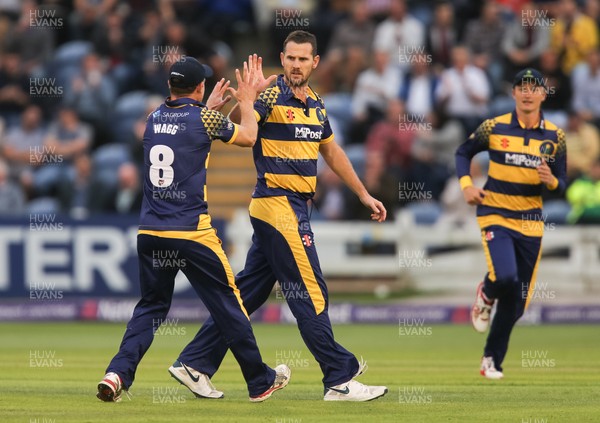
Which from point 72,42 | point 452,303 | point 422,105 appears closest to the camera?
point 452,303

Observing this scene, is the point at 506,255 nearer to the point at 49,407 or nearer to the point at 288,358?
the point at 288,358

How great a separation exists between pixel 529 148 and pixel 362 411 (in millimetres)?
3987

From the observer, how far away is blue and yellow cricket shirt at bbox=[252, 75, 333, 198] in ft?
34.0

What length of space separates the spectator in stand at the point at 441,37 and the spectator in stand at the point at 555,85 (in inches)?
65.3

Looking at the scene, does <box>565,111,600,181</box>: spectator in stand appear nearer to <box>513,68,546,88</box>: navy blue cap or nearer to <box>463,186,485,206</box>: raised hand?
<box>513,68,546,88</box>: navy blue cap

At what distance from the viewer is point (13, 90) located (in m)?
23.6

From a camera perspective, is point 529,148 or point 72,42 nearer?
point 529,148

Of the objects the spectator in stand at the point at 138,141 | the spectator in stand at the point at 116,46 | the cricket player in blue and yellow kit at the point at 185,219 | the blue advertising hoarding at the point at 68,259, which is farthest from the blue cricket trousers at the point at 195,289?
the spectator in stand at the point at 116,46

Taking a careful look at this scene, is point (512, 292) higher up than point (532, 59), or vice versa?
point (532, 59)

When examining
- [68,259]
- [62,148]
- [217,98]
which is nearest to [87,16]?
[62,148]

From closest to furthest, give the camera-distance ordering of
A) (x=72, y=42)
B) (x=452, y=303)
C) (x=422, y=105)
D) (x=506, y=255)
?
1. (x=506, y=255)
2. (x=452, y=303)
3. (x=422, y=105)
4. (x=72, y=42)

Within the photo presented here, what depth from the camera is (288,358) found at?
1403 cm

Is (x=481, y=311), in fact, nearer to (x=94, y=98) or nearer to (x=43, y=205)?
(x=43, y=205)

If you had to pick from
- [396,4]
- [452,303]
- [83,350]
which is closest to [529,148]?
[83,350]
